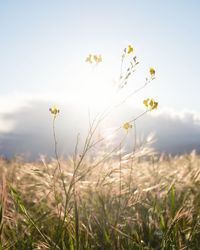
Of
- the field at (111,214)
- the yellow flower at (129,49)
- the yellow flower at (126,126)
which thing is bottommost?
the field at (111,214)

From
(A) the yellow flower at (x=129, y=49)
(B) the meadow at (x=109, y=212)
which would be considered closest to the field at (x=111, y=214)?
(B) the meadow at (x=109, y=212)

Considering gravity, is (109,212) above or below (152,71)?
below

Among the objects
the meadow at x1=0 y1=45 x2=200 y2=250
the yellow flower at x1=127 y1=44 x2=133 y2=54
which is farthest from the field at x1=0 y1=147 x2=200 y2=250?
the yellow flower at x1=127 y1=44 x2=133 y2=54

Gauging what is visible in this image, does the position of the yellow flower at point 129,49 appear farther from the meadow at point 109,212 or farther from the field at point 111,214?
the field at point 111,214

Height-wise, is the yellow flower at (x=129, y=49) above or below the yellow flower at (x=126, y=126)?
above

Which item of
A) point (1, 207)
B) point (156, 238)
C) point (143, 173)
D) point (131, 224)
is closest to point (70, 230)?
point (1, 207)

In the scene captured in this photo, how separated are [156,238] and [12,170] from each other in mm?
3924

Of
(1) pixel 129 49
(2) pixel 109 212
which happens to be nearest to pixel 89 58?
(1) pixel 129 49

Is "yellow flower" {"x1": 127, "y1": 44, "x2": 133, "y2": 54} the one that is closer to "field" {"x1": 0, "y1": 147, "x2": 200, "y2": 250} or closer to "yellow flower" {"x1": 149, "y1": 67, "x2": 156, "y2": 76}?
"yellow flower" {"x1": 149, "y1": 67, "x2": 156, "y2": 76}

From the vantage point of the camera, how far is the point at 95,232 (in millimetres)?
2951

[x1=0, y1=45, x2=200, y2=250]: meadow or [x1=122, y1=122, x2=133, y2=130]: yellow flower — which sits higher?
[x1=122, y1=122, x2=133, y2=130]: yellow flower

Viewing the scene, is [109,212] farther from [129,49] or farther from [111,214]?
[129,49]

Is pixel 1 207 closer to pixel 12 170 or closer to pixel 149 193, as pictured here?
pixel 149 193

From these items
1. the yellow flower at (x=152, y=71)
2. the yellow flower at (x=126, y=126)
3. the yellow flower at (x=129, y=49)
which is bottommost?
the yellow flower at (x=126, y=126)
